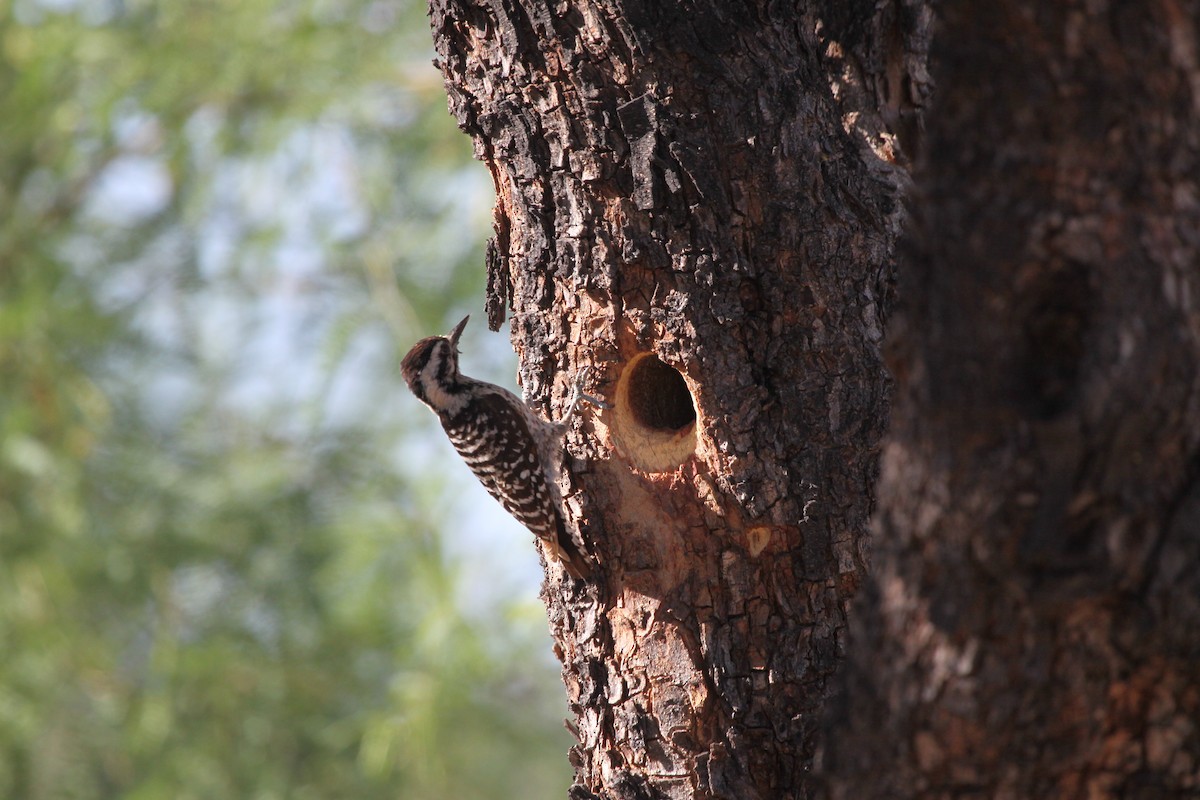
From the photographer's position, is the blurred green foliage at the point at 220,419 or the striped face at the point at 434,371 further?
the blurred green foliage at the point at 220,419

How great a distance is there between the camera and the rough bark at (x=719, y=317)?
329 centimetres

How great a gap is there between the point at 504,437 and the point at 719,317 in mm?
1498

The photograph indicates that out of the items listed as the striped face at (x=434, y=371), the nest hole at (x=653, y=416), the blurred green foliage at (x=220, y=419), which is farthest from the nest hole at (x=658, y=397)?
the blurred green foliage at (x=220, y=419)

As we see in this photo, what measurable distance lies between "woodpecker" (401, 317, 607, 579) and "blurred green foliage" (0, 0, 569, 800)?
2244mm

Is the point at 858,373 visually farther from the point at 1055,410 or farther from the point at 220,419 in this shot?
the point at 220,419

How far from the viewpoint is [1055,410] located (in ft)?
6.03

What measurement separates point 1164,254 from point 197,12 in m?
7.56

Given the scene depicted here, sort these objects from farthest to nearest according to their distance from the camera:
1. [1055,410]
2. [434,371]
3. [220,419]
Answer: [220,419] → [434,371] → [1055,410]

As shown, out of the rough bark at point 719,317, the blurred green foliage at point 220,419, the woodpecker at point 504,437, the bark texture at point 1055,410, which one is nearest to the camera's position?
the bark texture at point 1055,410

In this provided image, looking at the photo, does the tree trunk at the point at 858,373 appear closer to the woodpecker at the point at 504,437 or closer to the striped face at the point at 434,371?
the woodpecker at the point at 504,437

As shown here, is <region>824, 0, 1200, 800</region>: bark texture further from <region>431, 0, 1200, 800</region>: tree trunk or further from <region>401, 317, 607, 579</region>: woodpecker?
<region>401, 317, 607, 579</region>: woodpecker

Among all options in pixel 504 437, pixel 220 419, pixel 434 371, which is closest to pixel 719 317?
pixel 504 437

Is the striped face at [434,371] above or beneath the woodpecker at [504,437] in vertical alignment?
above

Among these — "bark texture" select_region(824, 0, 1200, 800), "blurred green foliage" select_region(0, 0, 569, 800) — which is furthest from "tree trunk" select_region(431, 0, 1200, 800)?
"blurred green foliage" select_region(0, 0, 569, 800)
